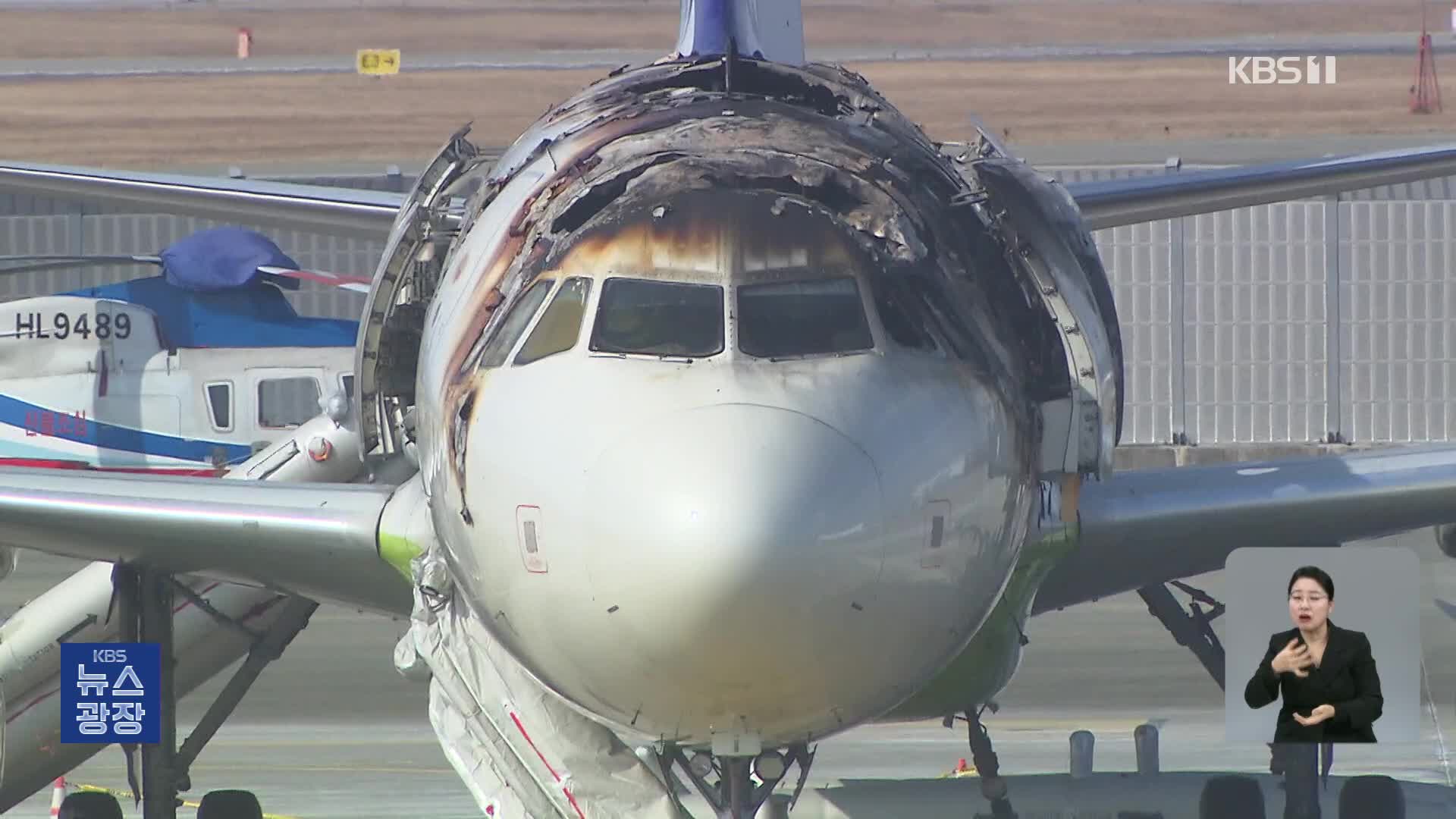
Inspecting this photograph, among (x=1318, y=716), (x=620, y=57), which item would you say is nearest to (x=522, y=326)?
(x=1318, y=716)

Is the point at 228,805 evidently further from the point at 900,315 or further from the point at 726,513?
the point at 726,513

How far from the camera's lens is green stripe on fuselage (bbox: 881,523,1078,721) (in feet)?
34.2

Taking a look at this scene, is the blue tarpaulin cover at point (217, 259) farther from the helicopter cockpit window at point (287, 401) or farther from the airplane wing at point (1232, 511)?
the airplane wing at point (1232, 511)

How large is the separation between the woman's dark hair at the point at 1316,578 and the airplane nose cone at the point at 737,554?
3599 millimetres

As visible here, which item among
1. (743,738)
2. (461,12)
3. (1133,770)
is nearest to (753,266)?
A: (743,738)

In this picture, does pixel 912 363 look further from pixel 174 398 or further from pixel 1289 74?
→ pixel 1289 74

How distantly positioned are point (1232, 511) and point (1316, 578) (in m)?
0.76

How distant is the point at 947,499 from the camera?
28.0ft

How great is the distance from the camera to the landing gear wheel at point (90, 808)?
13.9 metres

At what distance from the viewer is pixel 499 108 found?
6694cm

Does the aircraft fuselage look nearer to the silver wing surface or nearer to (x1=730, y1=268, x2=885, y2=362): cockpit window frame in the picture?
(x1=730, y1=268, x2=885, y2=362): cockpit window frame

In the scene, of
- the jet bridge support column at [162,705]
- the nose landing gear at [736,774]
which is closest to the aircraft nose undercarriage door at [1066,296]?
the nose landing gear at [736,774]

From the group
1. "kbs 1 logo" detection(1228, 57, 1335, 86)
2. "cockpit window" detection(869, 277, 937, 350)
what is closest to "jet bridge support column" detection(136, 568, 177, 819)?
"cockpit window" detection(869, 277, 937, 350)

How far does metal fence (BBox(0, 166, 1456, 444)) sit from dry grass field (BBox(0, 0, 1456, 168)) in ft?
68.4
